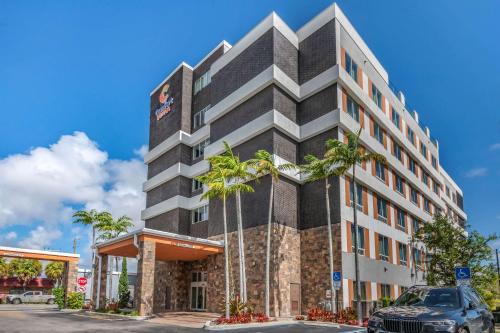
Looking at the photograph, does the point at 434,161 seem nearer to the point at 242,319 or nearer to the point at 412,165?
the point at 412,165

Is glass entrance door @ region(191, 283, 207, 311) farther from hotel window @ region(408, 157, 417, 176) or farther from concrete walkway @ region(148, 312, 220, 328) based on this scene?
hotel window @ region(408, 157, 417, 176)

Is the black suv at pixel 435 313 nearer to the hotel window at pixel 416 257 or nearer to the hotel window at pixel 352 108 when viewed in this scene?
the hotel window at pixel 352 108

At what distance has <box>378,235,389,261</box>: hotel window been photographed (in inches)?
1321

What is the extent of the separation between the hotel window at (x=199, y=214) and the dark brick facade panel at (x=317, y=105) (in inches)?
440

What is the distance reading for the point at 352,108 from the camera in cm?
3272

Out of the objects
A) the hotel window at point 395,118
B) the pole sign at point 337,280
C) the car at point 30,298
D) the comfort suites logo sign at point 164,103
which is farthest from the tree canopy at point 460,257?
the car at point 30,298

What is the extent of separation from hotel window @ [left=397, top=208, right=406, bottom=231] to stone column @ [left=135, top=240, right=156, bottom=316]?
74.7ft

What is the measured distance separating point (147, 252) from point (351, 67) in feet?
66.1

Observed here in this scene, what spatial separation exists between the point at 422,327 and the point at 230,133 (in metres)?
26.1

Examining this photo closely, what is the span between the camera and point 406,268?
124 ft

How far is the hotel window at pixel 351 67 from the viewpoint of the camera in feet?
108

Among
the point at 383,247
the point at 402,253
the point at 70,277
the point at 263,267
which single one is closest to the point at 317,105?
the point at 263,267

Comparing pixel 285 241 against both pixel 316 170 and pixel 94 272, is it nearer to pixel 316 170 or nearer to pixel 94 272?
pixel 316 170

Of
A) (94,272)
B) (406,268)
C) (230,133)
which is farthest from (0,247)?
(406,268)
